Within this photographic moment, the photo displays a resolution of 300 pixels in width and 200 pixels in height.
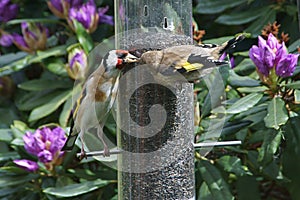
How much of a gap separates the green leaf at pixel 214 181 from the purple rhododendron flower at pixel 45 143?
16.2 inches

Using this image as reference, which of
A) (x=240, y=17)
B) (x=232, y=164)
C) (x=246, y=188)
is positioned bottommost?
(x=246, y=188)

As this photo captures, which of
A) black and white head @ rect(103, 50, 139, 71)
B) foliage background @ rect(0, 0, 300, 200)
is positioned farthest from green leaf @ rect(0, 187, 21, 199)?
black and white head @ rect(103, 50, 139, 71)

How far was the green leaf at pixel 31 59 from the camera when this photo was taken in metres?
2.65

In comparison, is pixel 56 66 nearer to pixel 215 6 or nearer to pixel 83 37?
pixel 83 37

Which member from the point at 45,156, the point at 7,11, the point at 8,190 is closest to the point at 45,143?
the point at 45,156

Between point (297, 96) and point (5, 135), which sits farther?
Answer: point (5, 135)

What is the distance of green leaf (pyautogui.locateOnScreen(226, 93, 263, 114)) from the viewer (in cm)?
205

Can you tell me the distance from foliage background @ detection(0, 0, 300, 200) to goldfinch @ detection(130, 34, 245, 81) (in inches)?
15.9

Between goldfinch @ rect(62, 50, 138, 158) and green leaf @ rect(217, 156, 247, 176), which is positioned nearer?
goldfinch @ rect(62, 50, 138, 158)

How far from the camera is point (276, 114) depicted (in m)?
1.99

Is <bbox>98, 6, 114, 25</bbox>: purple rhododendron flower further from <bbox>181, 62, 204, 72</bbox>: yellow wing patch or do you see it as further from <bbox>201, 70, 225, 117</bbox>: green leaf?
<bbox>181, 62, 204, 72</bbox>: yellow wing patch

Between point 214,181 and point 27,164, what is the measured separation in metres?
0.56

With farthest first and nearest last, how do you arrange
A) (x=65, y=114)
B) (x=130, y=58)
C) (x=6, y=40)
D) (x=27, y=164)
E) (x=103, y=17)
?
1. (x=6, y=40)
2. (x=103, y=17)
3. (x=65, y=114)
4. (x=27, y=164)
5. (x=130, y=58)

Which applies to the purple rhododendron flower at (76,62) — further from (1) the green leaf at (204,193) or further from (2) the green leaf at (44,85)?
(1) the green leaf at (204,193)
